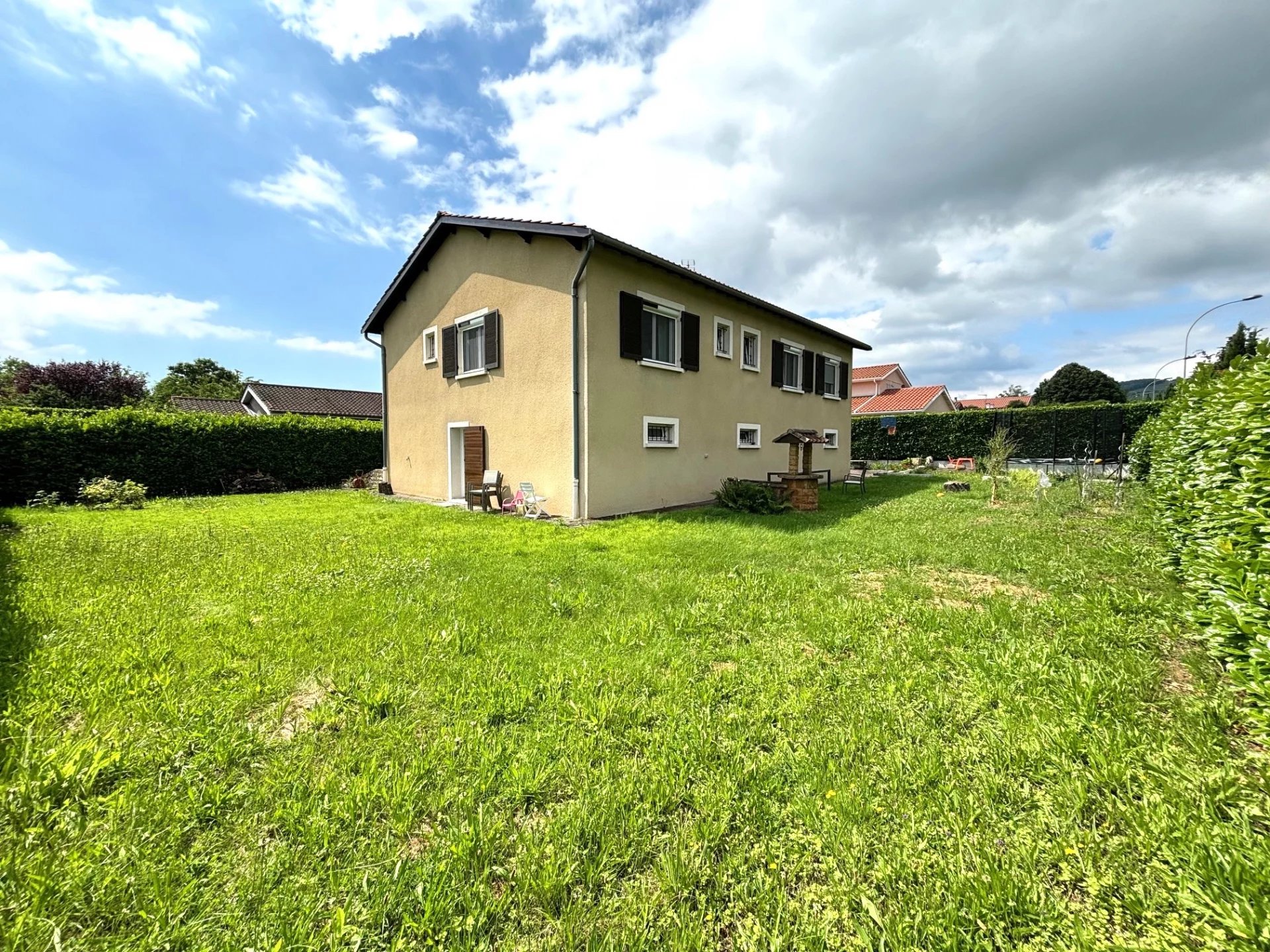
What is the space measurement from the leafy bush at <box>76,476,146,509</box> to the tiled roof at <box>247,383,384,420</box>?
1866cm

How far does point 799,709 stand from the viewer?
293 cm

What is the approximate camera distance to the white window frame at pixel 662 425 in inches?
412

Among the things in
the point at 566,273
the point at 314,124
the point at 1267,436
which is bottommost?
the point at 1267,436

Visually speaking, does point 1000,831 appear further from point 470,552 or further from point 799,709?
point 470,552

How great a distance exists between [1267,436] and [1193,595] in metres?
1.76

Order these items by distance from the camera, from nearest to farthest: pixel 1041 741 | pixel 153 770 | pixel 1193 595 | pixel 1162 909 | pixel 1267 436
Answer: pixel 1162 909, pixel 153 770, pixel 1041 741, pixel 1267 436, pixel 1193 595

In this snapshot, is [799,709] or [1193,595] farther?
[1193,595]

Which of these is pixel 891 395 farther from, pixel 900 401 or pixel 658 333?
pixel 658 333

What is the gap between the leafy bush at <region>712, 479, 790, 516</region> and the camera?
10500mm

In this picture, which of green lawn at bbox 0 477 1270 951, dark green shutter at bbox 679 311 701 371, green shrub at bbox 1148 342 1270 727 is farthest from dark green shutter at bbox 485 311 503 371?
green shrub at bbox 1148 342 1270 727

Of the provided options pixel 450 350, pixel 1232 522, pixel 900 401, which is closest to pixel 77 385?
pixel 450 350

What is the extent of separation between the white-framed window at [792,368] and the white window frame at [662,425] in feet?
17.1

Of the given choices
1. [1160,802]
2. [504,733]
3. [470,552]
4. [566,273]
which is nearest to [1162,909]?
[1160,802]

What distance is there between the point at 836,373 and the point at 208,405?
127ft
